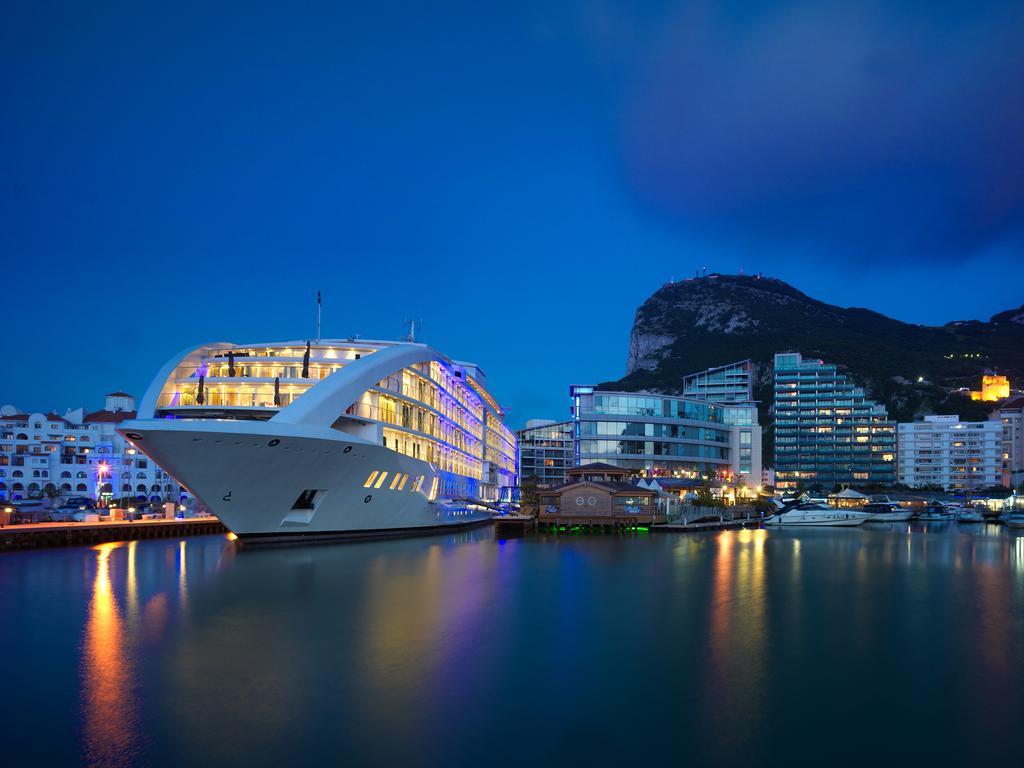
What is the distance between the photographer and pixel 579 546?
156 ft

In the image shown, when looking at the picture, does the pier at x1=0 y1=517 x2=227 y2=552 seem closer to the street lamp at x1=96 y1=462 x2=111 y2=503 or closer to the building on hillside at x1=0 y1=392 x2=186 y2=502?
the street lamp at x1=96 y1=462 x2=111 y2=503

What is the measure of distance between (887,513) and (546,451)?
72.5 meters

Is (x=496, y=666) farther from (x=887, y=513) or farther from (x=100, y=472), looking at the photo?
(x=887, y=513)

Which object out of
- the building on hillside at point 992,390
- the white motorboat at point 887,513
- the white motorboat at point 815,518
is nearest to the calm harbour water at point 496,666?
the white motorboat at point 815,518

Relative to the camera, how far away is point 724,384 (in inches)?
6314

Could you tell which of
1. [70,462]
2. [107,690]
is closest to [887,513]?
[107,690]

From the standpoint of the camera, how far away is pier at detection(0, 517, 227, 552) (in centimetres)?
4097

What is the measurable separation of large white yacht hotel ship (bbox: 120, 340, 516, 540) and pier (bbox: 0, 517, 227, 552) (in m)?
10.1

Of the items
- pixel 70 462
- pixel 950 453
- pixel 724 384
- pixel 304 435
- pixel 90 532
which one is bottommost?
pixel 90 532

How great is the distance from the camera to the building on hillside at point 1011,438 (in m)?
129

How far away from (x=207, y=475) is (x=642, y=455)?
57.8 meters

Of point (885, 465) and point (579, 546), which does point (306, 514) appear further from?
point (885, 465)

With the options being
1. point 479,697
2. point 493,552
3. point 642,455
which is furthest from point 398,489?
point 642,455

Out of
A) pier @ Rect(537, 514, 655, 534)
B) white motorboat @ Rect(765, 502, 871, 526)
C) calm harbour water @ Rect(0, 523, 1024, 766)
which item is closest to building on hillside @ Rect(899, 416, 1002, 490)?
white motorboat @ Rect(765, 502, 871, 526)
